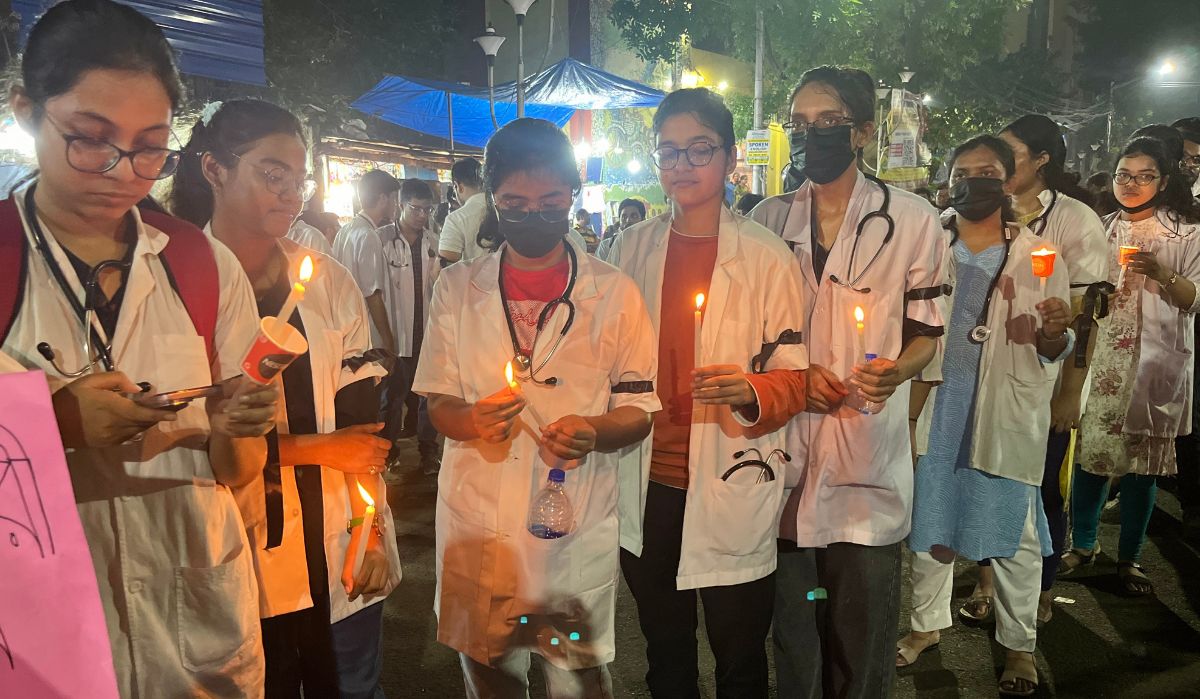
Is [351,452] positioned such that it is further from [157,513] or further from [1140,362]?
[1140,362]

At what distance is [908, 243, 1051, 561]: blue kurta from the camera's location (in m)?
3.96

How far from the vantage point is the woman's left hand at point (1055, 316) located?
149 inches

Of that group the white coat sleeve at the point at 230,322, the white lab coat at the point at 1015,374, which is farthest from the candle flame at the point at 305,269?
the white lab coat at the point at 1015,374

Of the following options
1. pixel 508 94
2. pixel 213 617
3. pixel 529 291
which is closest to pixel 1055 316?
pixel 529 291

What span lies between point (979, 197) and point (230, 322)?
3.41 metres

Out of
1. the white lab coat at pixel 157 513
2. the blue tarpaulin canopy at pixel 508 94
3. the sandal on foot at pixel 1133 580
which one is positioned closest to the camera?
the white lab coat at pixel 157 513

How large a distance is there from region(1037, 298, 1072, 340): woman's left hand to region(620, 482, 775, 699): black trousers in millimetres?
1894

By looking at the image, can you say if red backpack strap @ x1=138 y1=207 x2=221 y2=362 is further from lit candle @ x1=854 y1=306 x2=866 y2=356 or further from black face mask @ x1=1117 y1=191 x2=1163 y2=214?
black face mask @ x1=1117 y1=191 x2=1163 y2=214

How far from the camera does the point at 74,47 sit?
1707mm

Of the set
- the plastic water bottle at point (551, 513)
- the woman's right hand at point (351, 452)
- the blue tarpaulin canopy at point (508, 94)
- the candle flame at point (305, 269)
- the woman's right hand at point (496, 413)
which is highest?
the blue tarpaulin canopy at point (508, 94)

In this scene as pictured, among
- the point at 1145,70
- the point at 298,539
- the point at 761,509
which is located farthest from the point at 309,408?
the point at 1145,70

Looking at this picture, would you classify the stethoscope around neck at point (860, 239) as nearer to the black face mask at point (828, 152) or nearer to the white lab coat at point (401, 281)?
the black face mask at point (828, 152)

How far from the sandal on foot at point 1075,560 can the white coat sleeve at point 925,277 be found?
353 cm

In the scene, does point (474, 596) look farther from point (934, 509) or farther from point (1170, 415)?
point (1170, 415)
